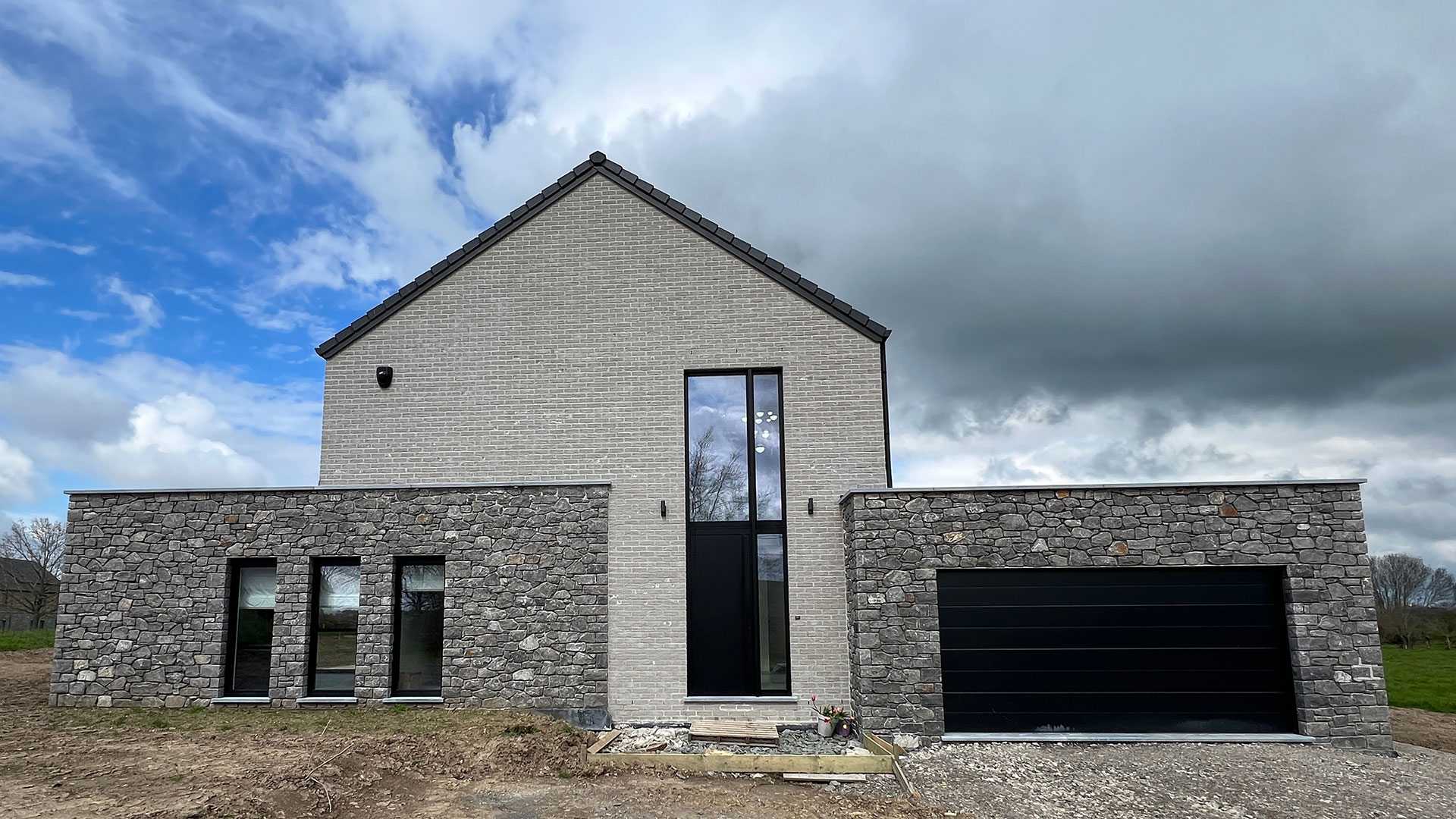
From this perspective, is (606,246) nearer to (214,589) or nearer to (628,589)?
(628,589)

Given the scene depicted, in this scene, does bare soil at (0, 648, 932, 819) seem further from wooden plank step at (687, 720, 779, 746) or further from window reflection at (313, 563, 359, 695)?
wooden plank step at (687, 720, 779, 746)

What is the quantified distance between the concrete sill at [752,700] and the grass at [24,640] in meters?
15.5

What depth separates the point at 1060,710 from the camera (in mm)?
9984

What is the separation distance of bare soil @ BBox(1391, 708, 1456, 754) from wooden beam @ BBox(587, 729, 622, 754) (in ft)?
33.7

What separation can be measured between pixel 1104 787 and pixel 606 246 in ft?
30.8

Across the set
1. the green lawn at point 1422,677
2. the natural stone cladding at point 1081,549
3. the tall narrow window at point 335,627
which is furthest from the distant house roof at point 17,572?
the green lawn at point 1422,677

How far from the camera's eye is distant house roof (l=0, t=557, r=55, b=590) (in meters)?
29.3

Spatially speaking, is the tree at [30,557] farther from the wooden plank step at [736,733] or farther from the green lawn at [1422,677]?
the green lawn at [1422,677]

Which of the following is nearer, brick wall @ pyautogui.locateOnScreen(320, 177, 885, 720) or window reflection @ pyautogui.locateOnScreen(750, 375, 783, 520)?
brick wall @ pyautogui.locateOnScreen(320, 177, 885, 720)

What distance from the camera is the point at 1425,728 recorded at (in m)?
12.1

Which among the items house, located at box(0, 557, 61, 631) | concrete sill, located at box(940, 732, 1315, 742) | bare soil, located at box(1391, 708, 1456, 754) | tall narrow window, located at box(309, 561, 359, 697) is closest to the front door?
concrete sill, located at box(940, 732, 1315, 742)

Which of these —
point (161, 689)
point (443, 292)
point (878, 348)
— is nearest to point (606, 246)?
point (443, 292)

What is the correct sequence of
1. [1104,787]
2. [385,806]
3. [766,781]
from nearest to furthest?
[385,806] < [1104,787] < [766,781]

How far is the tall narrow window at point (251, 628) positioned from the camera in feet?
37.2
